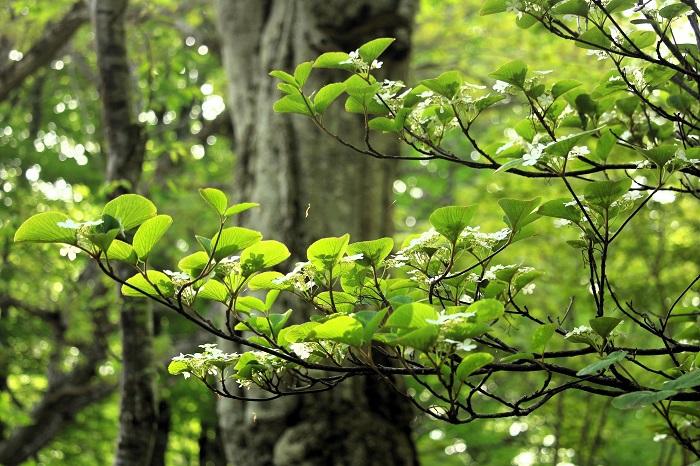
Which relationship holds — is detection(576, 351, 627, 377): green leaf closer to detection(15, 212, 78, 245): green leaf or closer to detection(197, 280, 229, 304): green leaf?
detection(197, 280, 229, 304): green leaf

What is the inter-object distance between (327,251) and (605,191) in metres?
0.50

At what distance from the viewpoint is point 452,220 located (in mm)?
1190

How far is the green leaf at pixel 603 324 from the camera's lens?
1.17 m

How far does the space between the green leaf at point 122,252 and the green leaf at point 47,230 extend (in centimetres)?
8

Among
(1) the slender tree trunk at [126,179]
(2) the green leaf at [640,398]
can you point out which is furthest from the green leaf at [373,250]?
(1) the slender tree trunk at [126,179]

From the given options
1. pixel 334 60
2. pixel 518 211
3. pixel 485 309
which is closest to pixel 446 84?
pixel 334 60

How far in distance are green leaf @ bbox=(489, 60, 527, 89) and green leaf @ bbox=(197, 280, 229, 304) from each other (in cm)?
66

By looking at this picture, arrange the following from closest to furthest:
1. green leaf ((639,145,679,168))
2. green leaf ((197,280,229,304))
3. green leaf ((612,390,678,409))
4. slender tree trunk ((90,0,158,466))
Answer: green leaf ((612,390,678,409)), green leaf ((639,145,679,168)), green leaf ((197,280,229,304)), slender tree trunk ((90,0,158,466))

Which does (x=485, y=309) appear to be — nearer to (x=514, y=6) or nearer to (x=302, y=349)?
(x=302, y=349)

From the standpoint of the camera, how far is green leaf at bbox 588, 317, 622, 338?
1175 mm

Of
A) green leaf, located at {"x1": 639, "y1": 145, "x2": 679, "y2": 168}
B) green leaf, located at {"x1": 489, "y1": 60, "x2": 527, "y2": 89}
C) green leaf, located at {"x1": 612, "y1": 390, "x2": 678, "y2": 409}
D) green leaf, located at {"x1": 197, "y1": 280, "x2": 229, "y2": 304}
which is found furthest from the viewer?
green leaf, located at {"x1": 489, "y1": 60, "x2": 527, "y2": 89}

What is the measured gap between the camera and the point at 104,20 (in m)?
3.71

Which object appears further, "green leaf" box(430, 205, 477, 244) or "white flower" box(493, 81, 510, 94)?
"white flower" box(493, 81, 510, 94)

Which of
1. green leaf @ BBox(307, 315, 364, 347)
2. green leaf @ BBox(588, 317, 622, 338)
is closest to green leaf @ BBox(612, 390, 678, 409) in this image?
green leaf @ BBox(588, 317, 622, 338)
